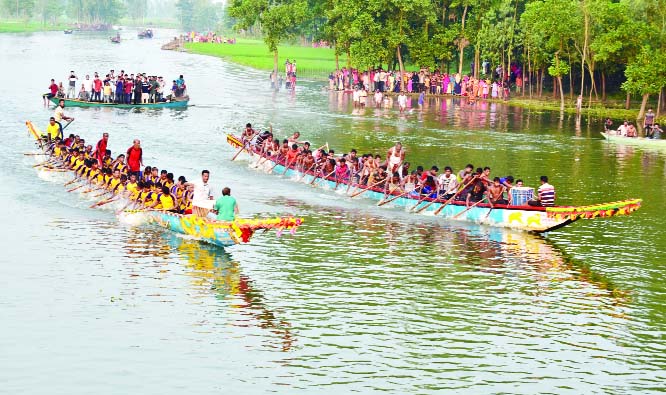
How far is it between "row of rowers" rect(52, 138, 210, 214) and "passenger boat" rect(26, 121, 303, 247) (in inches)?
15.2

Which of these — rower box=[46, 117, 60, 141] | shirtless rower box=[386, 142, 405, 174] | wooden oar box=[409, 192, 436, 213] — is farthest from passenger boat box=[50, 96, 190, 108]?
wooden oar box=[409, 192, 436, 213]

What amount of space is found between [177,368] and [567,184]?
30559 mm

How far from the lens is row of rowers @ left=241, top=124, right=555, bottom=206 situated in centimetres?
3803

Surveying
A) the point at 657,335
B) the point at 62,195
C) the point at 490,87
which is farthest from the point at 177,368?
the point at 490,87

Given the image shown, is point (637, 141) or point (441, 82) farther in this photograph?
point (441, 82)

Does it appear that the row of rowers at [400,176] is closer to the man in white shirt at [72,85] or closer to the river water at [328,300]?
the river water at [328,300]

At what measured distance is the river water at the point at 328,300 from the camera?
2338 cm

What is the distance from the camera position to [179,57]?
155250mm

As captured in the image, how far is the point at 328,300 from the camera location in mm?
28672

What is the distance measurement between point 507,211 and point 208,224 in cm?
1164

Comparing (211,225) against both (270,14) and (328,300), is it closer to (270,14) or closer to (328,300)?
(328,300)

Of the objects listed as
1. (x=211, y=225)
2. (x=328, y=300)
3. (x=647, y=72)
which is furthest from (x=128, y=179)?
(x=647, y=72)

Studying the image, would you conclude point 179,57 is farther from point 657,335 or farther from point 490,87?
point 657,335

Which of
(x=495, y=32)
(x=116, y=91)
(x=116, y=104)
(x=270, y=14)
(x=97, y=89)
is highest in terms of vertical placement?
(x=270, y=14)
